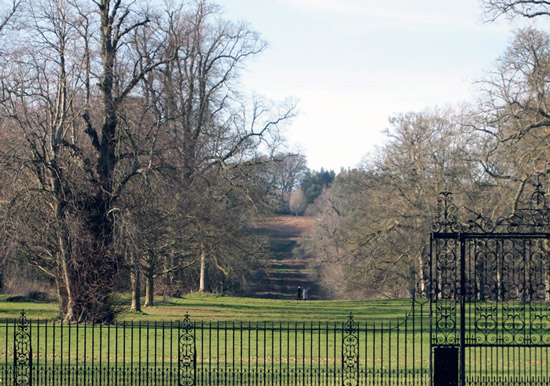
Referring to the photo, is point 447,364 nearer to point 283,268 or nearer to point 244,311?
point 244,311

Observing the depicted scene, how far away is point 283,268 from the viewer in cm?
6856

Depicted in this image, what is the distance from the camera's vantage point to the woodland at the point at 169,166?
825 inches

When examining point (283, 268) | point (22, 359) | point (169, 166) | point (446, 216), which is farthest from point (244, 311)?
point (283, 268)

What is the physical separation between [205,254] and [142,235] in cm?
883

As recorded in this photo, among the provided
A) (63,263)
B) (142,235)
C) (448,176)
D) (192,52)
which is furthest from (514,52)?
(63,263)

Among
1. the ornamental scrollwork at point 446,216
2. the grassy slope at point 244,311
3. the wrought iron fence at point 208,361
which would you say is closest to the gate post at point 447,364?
the wrought iron fence at point 208,361

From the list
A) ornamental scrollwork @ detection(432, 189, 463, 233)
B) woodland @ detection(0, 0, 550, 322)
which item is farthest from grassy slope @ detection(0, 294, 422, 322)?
ornamental scrollwork @ detection(432, 189, 463, 233)

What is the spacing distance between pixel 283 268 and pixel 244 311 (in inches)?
1562

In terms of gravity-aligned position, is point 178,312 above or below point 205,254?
below

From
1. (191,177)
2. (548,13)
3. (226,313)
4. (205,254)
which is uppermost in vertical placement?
(548,13)

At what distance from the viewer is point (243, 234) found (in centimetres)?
3125

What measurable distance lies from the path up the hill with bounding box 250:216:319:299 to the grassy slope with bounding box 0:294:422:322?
12.2 metres

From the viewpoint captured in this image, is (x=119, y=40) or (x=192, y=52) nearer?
(x=119, y=40)

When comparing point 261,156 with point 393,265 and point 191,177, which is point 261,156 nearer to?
point 191,177
